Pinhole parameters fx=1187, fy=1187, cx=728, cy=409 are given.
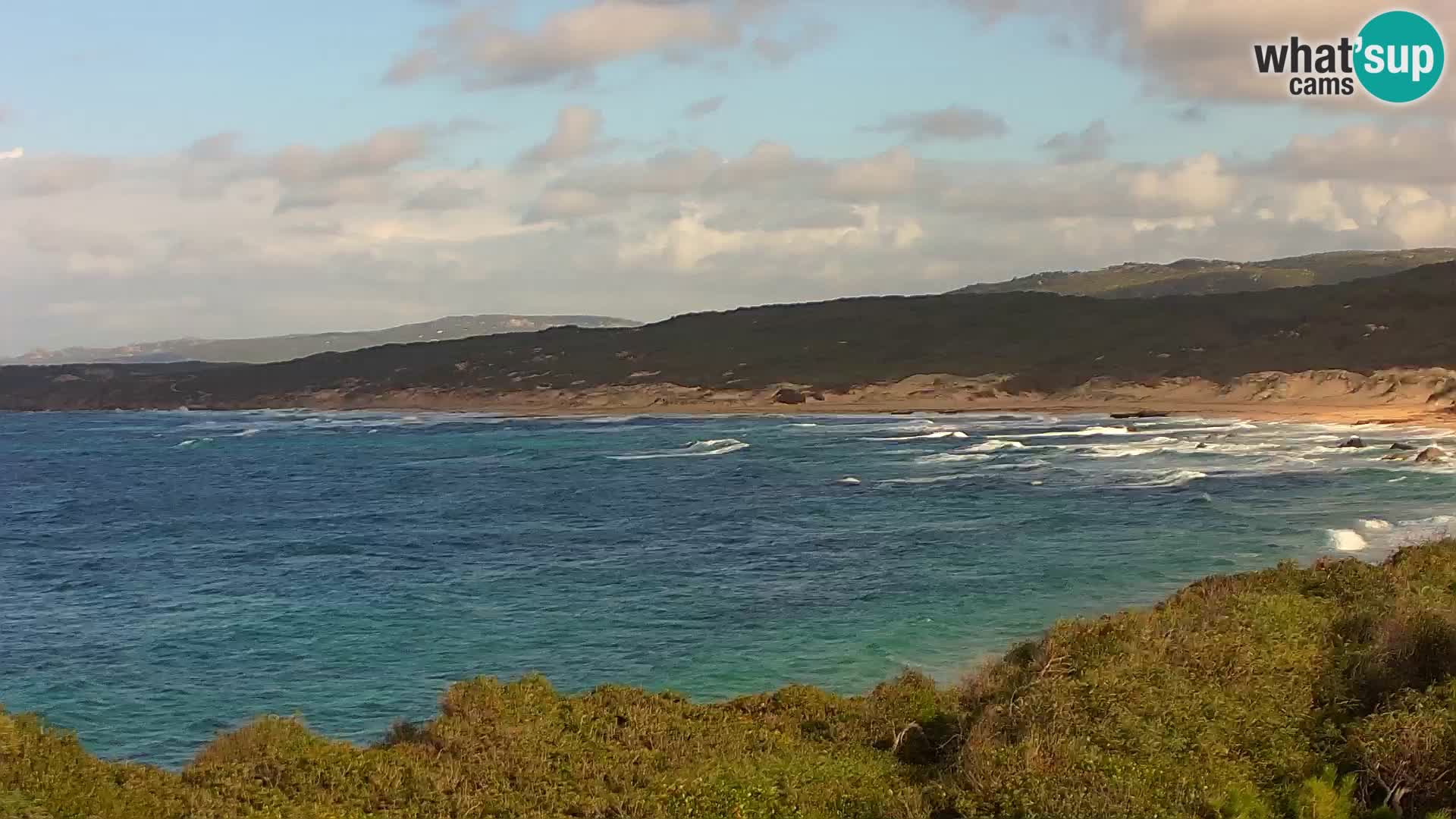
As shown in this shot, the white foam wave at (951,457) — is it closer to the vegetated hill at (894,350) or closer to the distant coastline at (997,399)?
the distant coastline at (997,399)

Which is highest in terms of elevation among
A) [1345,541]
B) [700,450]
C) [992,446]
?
[700,450]

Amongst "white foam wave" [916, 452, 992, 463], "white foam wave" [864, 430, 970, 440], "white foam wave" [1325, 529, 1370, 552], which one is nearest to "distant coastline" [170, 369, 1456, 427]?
"white foam wave" [864, 430, 970, 440]

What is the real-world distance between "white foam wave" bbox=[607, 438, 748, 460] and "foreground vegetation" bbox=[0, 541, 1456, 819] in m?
62.6

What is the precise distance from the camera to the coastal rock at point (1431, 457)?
52312 mm

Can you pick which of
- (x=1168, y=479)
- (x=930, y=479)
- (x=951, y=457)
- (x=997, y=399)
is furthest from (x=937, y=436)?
(x=1168, y=479)

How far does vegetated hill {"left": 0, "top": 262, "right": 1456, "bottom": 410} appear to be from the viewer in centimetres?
11119

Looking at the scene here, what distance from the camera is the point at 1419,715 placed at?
12.2m

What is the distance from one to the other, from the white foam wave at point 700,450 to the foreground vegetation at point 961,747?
6263 cm

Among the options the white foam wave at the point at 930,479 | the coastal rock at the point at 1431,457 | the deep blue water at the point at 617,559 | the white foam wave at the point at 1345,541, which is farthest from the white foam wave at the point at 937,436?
the white foam wave at the point at 1345,541

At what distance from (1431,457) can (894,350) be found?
3567 inches

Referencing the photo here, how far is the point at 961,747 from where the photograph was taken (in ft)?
43.6

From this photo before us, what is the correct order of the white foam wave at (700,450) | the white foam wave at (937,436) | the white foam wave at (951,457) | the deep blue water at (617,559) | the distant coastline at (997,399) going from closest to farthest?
the deep blue water at (617,559) < the white foam wave at (951,457) < the white foam wave at (700,450) < the white foam wave at (937,436) < the distant coastline at (997,399)

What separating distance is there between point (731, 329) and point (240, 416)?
216 ft

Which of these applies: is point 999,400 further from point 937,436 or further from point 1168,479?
point 1168,479
